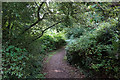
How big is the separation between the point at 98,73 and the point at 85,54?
0.78 m

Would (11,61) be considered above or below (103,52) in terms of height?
above

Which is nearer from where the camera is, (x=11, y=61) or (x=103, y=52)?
(x=11, y=61)

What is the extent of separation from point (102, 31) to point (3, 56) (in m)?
3.06

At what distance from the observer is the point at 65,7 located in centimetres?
184

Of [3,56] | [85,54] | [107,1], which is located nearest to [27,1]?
[3,56]

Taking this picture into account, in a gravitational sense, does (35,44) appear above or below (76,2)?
below

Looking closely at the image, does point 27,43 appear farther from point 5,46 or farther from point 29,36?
point 5,46

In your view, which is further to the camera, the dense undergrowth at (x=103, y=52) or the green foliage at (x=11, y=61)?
the dense undergrowth at (x=103, y=52)

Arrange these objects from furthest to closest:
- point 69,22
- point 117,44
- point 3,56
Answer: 1. point 117,44
2. point 69,22
3. point 3,56

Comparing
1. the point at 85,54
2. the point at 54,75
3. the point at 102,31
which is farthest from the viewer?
the point at 54,75

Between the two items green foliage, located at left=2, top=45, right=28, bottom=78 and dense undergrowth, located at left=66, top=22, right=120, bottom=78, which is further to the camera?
dense undergrowth, located at left=66, top=22, right=120, bottom=78

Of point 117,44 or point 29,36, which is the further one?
point 117,44

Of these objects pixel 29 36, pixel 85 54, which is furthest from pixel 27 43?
pixel 85 54

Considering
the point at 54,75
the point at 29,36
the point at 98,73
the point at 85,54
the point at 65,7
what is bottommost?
the point at 54,75
